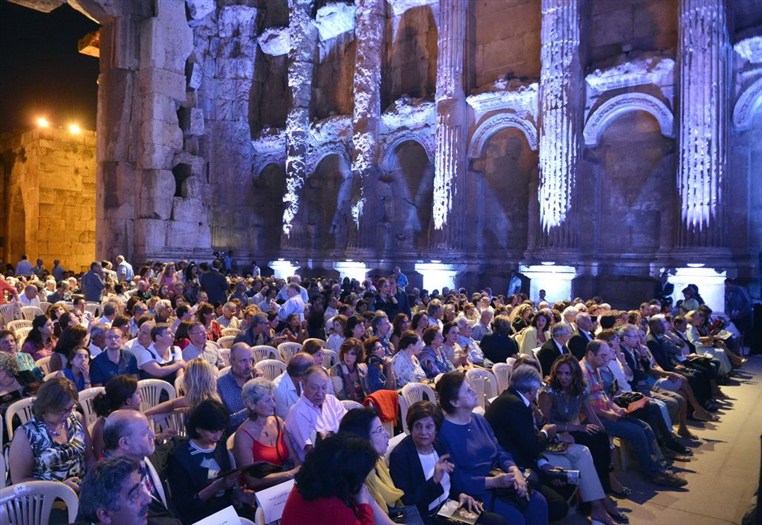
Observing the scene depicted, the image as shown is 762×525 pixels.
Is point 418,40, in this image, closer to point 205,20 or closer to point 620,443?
point 205,20

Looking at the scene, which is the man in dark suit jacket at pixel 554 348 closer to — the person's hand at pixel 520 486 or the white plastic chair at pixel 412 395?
the white plastic chair at pixel 412 395

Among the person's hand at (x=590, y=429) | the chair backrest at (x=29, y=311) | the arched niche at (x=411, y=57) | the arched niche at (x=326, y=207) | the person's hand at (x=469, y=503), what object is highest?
the arched niche at (x=411, y=57)

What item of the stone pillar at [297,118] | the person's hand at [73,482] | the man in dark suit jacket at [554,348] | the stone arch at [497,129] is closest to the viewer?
the person's hand at [73,482]

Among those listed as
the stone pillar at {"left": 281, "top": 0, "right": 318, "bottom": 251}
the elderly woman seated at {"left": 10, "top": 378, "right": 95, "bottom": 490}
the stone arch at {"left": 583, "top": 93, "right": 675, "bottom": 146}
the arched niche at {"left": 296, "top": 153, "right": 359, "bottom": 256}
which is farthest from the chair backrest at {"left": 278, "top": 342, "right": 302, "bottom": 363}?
the stone pillar at {"left": 281, "top": 0, "right": 318, "bottom": 251}

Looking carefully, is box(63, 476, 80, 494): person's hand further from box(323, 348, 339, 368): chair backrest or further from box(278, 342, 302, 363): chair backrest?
box(278, 342, 302, 363): chair backrest

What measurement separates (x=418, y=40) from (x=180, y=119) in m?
9.12

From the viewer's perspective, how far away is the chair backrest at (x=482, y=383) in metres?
6.90

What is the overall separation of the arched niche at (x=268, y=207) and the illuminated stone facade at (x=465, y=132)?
1425mm

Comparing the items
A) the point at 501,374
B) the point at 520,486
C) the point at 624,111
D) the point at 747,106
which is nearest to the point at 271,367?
the point at 501,374

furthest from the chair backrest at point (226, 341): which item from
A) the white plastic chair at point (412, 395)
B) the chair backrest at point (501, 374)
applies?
the chair backrest at point (501, 374)

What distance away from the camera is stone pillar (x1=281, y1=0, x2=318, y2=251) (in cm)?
2594

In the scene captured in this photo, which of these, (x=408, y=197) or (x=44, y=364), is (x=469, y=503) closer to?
(x=44, y=364)

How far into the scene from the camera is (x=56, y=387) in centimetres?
396

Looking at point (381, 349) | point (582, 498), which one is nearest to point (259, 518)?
point (582, 498)
